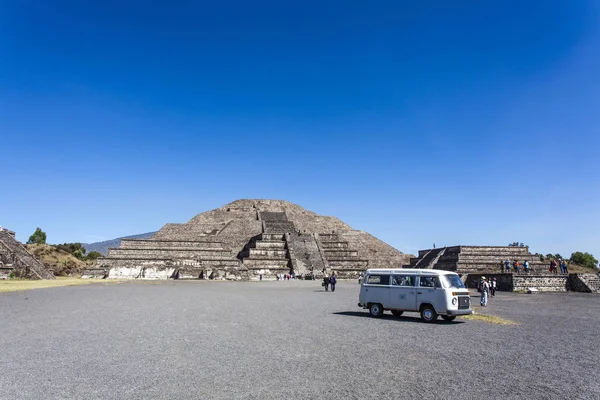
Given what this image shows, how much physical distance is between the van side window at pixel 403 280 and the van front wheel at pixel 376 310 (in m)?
1.09

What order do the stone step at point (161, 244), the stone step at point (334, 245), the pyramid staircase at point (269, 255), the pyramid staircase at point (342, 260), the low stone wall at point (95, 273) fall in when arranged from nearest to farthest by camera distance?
the low stone wall at point (95, 273) < the pyramid staircase at point (269, 255) < the pyramid staircase at point (342, 260) < the stone step at point (161, 244) < the stone step at point (334, 245)

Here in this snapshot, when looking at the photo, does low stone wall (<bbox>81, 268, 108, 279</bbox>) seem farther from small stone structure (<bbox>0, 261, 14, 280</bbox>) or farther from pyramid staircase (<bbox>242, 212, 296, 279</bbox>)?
A: pyramid staircase (<bbox>242, 212, 296, 279</bbox>)

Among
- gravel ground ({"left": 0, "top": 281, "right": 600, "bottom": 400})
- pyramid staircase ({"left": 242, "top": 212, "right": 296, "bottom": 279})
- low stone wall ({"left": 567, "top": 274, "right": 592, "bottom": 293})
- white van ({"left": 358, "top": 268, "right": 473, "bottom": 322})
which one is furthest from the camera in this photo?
pyramid staircase ({"left": 242, "top": 212, "right": 296, "bottom": 279})

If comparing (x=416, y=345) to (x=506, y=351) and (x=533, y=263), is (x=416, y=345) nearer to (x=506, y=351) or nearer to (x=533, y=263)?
(x=506, y=351)

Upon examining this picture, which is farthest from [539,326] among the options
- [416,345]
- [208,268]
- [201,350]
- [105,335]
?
[208,268]

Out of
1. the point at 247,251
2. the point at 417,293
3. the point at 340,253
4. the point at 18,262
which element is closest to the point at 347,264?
the point at 340,253

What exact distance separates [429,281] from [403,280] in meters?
1.07

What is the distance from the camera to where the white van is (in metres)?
14.6

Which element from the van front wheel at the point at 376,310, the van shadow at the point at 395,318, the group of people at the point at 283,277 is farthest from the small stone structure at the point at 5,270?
the van front wheel at the point at 376,310

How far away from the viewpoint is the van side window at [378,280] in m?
16.3

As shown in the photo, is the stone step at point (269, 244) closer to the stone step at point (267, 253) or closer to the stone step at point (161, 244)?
the stone step at point (267, 253)

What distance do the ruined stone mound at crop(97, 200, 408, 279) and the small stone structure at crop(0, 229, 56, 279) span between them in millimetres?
7052

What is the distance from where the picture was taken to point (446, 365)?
322 inches

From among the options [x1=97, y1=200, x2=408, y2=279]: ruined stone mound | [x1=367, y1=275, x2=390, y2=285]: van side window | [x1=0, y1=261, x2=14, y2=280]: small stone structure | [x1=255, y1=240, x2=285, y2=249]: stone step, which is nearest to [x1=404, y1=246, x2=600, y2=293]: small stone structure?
[x1=97, y1=200, x2=408, y2=279]: ruined stone mound
